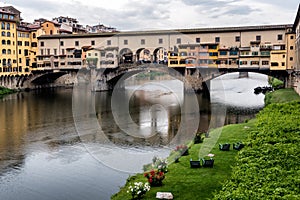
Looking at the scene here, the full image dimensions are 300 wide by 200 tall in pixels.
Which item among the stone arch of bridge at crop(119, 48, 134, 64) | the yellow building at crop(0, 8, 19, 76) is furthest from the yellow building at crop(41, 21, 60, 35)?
the stone arch of bridge at crop(119, 48, 134, 64)

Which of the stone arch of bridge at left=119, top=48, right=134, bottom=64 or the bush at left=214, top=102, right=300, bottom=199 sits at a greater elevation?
the stone arch of bridge at left=119, top=48, right=134, bottom=64

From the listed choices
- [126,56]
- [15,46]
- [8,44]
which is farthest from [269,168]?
[15,46]

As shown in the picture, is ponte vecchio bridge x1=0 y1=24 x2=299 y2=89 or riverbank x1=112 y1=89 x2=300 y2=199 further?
ponte vecchio bridge x1=0 y1=24 x2=299 y2=89

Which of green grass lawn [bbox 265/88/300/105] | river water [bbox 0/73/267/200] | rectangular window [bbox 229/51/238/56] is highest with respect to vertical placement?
rectangular window [bbox 229/51/238/56]

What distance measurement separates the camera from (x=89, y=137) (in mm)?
26703

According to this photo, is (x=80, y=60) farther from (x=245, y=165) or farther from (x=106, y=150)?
(x=245, y=165)

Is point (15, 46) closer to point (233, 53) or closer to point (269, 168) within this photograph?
point (233, 53)

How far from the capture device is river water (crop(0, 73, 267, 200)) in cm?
1700

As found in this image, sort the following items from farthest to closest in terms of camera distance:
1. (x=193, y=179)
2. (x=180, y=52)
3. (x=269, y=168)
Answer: (x=180, y=52)
(x=193, y=179)
(x=269, y=168)

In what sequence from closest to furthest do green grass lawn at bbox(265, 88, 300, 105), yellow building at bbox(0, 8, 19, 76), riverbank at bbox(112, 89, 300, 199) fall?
1. riverbank at bbox(112, 89, 300, 199)
2. green grass lawn at bbox(265, 88, 300, 105)
3. yellow building at bbox(0, 8, 19, 76)

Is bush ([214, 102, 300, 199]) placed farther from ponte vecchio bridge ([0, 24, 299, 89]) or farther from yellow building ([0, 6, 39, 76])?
yellow building ([0, 6, 39, 76])

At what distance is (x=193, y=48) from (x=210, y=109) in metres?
15.4

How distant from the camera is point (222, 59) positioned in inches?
1987

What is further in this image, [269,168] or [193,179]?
[193,179]
